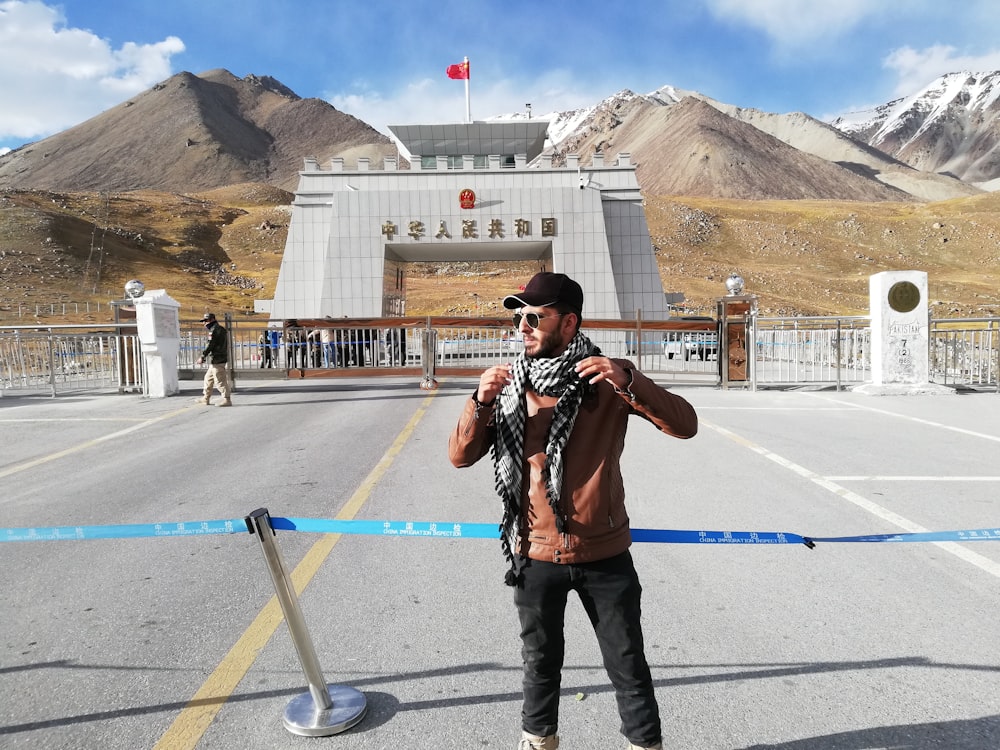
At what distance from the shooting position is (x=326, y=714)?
8.95 ft

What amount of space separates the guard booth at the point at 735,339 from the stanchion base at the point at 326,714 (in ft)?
48.0

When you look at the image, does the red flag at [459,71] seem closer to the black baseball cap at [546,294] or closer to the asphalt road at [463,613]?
the asphalt road at [463,613]

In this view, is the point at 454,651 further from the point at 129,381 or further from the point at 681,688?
the point at 129,381

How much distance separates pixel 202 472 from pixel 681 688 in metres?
5.92

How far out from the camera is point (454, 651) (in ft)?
10.7

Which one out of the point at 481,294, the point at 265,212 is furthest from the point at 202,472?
the point at 265,212

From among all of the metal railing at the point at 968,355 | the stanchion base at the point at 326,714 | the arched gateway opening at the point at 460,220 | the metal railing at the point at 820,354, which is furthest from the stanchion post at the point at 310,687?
the arched gateway opening at the point at 460,220

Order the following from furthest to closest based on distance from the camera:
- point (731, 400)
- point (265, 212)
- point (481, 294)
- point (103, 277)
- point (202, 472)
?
point (265, 212), point (103, 277), point (481, 294), point (731, 400), point (202, 472)

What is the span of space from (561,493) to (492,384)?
16.9 inches

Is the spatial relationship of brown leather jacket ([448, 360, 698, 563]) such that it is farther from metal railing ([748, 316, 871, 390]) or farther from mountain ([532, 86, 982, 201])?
mountain ([532, 86, 982, 201])

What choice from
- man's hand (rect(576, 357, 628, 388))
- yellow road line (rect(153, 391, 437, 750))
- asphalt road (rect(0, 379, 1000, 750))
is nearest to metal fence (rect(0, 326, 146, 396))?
asphalt road (rect(0, 379, 1000, 750))

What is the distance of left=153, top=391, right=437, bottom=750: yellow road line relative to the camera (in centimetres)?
264

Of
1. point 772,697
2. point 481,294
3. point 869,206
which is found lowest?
point 772,697

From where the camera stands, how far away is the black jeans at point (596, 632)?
2287 millimetres
